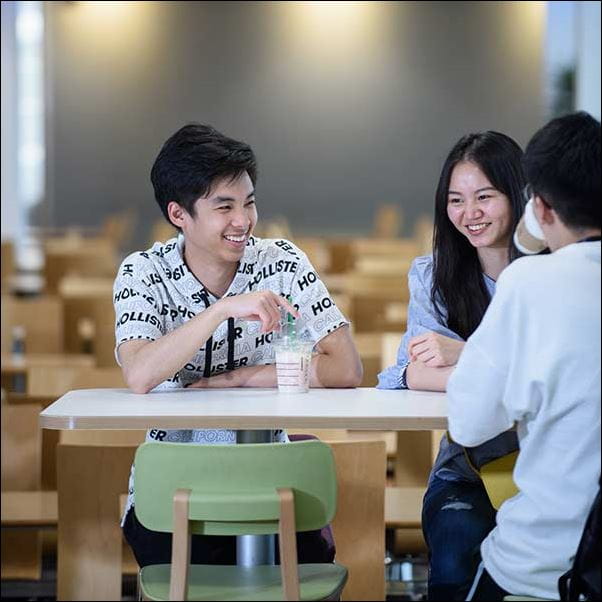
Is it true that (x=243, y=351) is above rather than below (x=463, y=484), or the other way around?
above

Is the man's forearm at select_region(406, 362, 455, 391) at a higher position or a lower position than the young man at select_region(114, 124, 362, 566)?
lower

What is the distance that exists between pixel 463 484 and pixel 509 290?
774 millimetres

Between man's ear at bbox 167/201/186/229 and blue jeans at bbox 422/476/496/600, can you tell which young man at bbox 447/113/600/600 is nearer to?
blue jeans at bbox 422/476/496/600

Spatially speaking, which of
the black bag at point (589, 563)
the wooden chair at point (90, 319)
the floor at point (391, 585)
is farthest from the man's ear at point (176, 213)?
the wooden chair at point (90, 319)

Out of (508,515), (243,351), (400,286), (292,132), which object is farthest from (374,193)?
(508,515)

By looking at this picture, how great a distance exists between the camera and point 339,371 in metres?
2.97

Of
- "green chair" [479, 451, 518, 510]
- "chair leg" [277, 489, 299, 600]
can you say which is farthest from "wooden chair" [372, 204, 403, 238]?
"chair leg" [277, 489, 299, 600]

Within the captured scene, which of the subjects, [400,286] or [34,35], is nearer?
[400,286]

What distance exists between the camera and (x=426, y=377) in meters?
2.79

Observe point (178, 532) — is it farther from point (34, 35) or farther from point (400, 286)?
point (34, 35)

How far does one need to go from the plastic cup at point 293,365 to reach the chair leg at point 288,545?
49 cm

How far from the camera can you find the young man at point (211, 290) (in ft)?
9.52

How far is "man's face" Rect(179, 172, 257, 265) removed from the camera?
295 cm

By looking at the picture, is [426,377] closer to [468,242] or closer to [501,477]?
[501,477]
